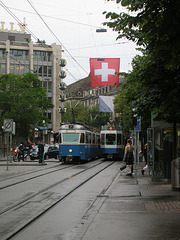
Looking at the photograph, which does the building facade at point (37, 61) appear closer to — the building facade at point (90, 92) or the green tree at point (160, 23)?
the building facade at point (90, 92)

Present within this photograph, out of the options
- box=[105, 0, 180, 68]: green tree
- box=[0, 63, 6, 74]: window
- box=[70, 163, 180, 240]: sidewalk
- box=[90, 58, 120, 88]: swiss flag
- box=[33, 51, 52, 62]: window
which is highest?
box=[33, 51, 52, 62]: window

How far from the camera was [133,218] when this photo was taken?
9047mm

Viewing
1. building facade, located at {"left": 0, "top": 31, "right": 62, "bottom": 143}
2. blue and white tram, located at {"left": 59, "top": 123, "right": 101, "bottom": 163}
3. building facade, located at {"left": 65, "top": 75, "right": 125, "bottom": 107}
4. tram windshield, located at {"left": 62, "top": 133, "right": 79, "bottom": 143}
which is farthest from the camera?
building facade, located at {"left": 65, "top": 75, "right": 125, "bottom": 107}

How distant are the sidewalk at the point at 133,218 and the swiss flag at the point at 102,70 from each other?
495 inches

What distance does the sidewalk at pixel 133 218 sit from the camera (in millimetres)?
7452

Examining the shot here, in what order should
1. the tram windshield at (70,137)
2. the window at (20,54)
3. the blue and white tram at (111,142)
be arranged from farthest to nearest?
the window at (20,54) < the blue and white tram at (111,142) < the tram windshield at (70,137)

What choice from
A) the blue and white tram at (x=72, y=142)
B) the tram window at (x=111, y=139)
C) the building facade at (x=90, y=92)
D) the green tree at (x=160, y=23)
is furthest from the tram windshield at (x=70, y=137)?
the building facade at (x=90, y=92)

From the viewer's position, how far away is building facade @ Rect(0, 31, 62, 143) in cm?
8744

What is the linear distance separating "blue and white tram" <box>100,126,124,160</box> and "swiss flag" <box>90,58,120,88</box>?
1788cm

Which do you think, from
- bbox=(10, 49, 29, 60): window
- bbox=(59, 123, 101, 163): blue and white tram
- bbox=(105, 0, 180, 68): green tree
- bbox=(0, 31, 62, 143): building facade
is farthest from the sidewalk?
bbox=(10, 49, 29, 60): window

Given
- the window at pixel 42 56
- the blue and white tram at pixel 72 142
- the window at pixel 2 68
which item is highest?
the window at pixel 42 56

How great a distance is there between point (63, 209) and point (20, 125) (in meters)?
41.2

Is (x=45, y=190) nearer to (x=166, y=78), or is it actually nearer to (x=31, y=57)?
(x=166, y=78)

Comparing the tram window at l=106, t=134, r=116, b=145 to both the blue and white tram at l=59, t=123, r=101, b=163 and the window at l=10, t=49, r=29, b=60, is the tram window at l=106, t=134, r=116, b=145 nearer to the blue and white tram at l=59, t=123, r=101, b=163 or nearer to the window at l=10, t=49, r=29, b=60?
the blue and white tram at l=59, t=123, r=101, b=163
